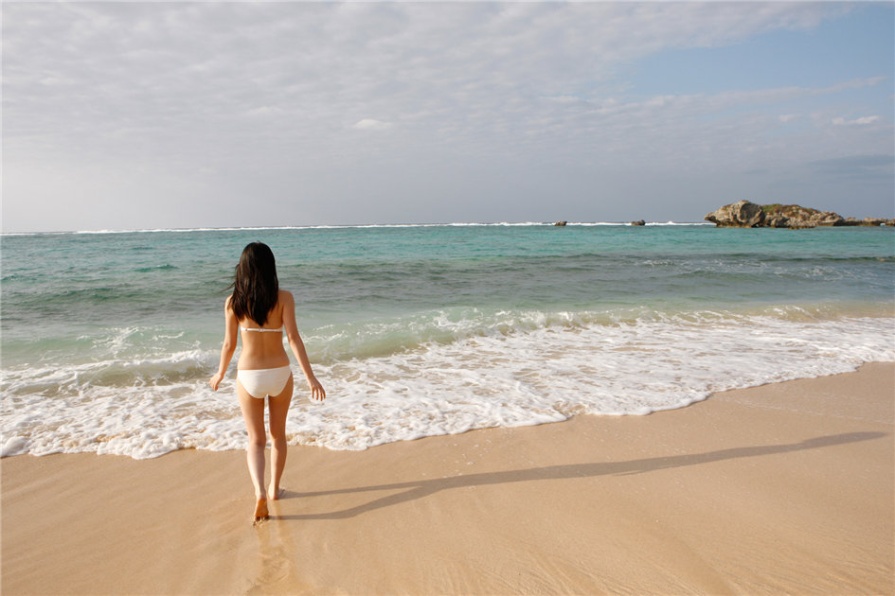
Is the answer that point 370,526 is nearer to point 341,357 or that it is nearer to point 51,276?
point 341,357

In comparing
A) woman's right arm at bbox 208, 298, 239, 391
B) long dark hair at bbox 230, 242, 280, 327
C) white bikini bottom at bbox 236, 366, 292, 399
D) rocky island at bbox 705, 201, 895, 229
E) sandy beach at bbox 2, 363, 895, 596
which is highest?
rocky island at bbox 705, 201, 895, 229

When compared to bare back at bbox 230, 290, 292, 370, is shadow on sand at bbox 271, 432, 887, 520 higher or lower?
lower

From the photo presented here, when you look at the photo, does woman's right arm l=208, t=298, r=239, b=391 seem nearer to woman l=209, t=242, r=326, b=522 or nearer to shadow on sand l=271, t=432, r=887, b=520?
woman l=209, t=242, r=326, b=522

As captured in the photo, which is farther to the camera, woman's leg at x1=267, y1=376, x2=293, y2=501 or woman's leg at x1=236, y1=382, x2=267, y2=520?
woman's leg at x1=267, y1=376, x2=293, y2=501

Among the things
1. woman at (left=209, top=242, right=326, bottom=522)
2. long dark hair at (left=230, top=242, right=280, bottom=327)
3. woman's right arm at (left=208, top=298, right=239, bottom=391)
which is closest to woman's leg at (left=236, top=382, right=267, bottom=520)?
woman at (left=209, top=242, right=326, bottom=522)

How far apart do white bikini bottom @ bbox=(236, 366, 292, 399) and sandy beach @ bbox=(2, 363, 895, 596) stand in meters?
0.83

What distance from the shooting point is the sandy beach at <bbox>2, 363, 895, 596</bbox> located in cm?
283

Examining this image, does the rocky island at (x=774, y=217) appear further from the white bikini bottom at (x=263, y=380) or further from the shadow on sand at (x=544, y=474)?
the white bikini bottom at (x=263, y=380)

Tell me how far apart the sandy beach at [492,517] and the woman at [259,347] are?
21.4 inches

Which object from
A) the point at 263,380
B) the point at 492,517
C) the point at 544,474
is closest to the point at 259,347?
the point at 263,380

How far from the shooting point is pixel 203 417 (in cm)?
528

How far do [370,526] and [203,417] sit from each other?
282 centimetres

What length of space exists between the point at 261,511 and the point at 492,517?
155 cm

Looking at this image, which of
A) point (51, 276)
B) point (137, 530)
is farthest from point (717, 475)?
point (51, 276)
